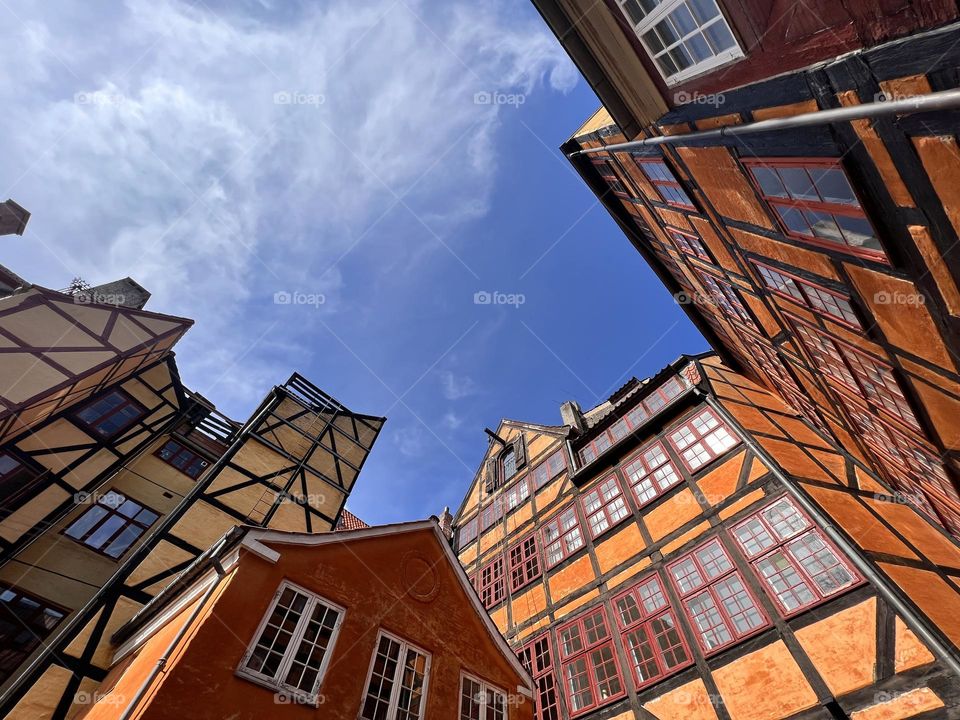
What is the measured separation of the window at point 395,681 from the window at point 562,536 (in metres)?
7.35

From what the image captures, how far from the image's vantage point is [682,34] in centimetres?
650

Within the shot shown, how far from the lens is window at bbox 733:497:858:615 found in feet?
25.8

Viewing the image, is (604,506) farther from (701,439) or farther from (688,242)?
(688,242)

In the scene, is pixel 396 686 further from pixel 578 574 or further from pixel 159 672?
pixel 578 574

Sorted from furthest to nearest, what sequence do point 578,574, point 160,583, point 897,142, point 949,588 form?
point 578,574 → point 160,583 → point 949,588 → point 897,142

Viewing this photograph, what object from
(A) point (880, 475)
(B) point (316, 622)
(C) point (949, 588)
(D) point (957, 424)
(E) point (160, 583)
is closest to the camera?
(D) point (957, 424)

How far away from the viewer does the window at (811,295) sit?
6.36 m

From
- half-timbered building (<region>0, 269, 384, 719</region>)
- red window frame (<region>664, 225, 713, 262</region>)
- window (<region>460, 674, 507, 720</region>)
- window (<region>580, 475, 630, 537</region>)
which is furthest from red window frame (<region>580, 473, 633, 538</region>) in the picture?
half-timbered building (<region>0, 269, 384, 719</region>)

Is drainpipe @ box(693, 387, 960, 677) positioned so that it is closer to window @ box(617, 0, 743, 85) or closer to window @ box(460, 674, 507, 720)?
window @ box(460, 674, 507, 720)

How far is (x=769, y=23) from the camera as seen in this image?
4828mm

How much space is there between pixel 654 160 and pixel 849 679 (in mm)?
10353

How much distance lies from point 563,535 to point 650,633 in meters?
4.73

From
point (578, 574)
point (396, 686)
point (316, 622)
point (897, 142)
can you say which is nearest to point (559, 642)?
point (578, 574)

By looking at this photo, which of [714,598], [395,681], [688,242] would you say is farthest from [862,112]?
[714,598]
